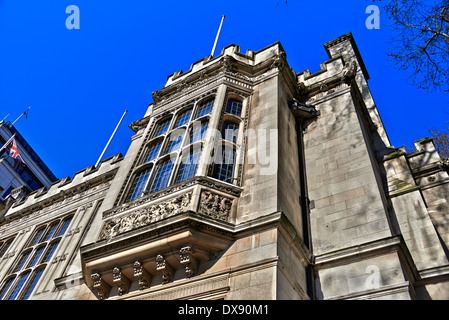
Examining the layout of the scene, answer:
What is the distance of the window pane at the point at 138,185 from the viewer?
12160 millimetres

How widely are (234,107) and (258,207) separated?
5.60 metres

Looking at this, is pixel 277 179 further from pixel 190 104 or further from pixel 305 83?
pixel 305 83

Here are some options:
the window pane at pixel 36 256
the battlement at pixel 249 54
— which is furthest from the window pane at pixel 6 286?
the battlement at pixel 249 54

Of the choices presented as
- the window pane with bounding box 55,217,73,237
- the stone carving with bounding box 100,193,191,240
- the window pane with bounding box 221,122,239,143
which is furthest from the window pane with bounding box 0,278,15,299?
the window pane with bounding box 221,122,239,143

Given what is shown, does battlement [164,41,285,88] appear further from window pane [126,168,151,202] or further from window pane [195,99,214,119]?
window pane [126,168,151,202]

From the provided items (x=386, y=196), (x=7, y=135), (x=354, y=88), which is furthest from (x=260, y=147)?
(x=7, y=135)

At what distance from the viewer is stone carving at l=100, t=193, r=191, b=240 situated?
32.2ft

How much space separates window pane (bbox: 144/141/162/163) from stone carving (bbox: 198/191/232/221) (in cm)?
441

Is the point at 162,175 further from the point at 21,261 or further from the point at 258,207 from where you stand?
the point at 21,261

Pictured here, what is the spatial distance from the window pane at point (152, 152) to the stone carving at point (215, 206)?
174 inches

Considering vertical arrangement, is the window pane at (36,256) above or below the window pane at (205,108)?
below

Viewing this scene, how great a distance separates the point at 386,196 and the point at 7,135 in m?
47.9

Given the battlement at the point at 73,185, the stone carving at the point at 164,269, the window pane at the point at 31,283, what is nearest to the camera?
the stone carving at the point at 164,269

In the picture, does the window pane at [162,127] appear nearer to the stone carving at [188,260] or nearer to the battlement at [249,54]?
the battlement at [249,54]
